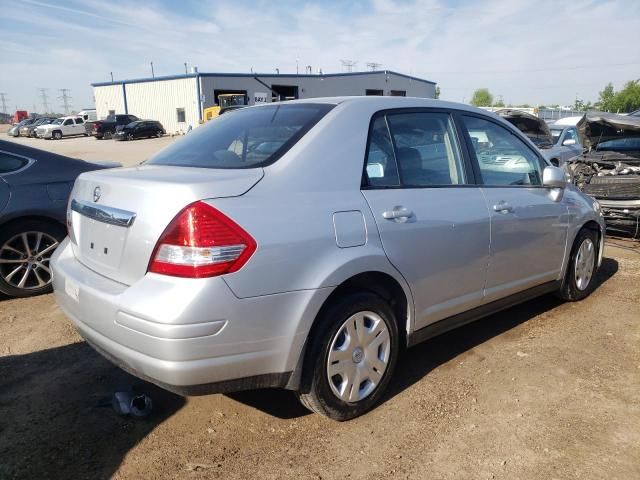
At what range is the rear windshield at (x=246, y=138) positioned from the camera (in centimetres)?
274

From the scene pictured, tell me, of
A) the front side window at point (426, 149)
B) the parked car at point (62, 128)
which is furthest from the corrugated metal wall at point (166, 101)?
the front side window at point (426, 149)

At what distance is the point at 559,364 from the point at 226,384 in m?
2.35

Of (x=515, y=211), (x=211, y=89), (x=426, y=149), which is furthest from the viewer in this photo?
(x=211, y=89)

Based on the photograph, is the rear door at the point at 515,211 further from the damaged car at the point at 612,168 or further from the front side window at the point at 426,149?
the damaged car at the point at 612,168

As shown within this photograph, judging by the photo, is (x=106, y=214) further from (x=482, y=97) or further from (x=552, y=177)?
(x=482, y=97)

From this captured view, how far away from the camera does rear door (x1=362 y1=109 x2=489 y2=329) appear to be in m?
2.89

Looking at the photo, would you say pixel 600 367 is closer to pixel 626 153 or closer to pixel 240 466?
pixel 240 466

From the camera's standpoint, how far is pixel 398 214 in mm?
2869

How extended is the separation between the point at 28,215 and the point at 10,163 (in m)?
0.51

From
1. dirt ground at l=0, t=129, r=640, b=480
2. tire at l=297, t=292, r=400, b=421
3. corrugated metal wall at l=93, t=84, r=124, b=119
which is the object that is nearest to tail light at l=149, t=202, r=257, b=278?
tire at l=297, t=292, r=400, b=421

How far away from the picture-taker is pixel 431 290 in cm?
314

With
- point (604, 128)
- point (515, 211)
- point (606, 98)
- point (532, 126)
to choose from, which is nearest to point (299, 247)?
point (515, 211)

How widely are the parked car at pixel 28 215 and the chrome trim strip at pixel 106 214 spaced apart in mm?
2075

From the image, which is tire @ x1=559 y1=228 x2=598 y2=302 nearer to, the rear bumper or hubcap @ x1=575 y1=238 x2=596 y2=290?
hubcap @ x1=575 y1=238 x2=596 y2=290
